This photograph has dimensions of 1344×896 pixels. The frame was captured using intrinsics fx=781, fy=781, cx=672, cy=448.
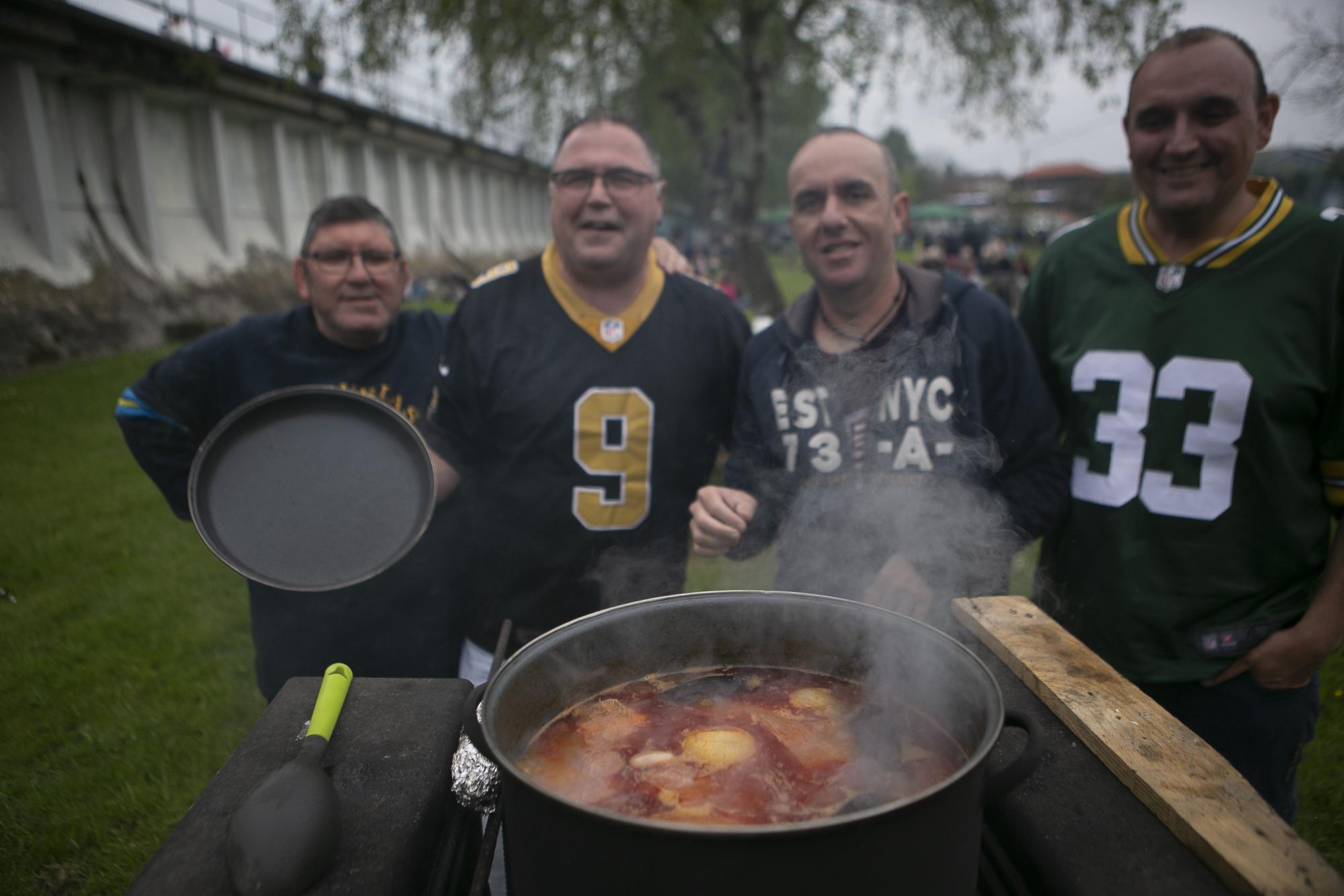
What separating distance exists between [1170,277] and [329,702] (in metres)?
2.63

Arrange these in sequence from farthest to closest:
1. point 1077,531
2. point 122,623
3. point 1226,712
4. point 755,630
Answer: point 122,623 → point 1077,531 → point 1226,712 → point 755,630

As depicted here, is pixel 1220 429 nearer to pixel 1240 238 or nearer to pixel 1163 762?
pixel 1240 238

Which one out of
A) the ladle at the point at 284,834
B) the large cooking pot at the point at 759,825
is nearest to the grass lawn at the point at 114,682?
the large cooking pot at the point at 759,825

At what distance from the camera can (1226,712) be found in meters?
2.32

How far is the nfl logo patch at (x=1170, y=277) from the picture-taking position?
238cm

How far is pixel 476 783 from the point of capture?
1682mm

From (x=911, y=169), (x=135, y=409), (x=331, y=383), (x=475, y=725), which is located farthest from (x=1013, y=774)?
(x=911, y=169)

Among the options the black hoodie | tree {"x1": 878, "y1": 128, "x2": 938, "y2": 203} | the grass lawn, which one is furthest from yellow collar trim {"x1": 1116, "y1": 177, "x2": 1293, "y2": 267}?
tree {"x1": 878, "y1": 128, "x2": 938, "y2": 203}

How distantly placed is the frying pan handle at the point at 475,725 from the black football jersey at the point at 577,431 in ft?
4.34

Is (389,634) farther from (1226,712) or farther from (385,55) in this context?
(385,55)

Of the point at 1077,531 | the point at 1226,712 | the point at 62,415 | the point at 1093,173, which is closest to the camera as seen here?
the point at 1226,712

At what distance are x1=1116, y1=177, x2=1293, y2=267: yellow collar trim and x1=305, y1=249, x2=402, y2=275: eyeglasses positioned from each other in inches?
104

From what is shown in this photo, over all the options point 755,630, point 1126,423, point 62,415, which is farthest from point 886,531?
point 62,415

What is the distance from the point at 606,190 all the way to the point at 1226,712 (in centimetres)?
256
